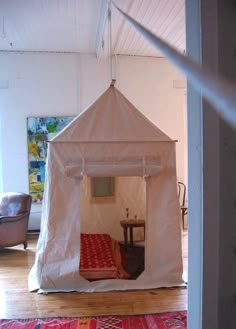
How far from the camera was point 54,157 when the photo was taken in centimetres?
355

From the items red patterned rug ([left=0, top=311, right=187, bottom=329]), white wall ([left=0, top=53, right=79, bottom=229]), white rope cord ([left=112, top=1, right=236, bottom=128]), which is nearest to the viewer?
white rope cord ([left=112, top=1, right=236, bottom=128])

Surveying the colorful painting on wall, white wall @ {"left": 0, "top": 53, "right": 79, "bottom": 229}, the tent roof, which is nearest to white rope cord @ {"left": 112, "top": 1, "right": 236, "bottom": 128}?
the tent roof

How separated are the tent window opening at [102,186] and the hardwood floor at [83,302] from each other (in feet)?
5.19

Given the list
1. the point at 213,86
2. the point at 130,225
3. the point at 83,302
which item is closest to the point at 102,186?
the point at 130,225

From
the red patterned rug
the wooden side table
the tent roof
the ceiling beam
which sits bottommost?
the red patterned rug

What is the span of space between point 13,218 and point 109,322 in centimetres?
266

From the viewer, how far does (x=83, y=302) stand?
3.29m

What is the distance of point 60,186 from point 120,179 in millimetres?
1410

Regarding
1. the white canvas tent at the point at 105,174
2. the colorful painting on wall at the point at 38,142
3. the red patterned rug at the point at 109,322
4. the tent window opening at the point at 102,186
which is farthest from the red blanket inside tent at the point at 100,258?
the colorful painting on wall at the point at 38,142

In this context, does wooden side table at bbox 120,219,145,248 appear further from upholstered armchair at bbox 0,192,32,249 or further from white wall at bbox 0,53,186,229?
white wall at bbox 0,53,186,229

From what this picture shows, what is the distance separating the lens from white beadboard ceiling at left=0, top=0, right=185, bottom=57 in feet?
13.4

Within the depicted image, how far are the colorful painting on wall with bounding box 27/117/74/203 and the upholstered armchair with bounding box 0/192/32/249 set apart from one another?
735mm

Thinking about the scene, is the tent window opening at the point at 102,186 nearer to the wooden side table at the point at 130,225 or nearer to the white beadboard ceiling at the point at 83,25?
the wooden side table at the point at 130,225

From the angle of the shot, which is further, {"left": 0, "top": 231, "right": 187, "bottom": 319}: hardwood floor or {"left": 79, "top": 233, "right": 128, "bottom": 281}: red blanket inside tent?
{"left": 79, "top": 233, "right": 128, "bottom": 281}: red blanket inside tent
